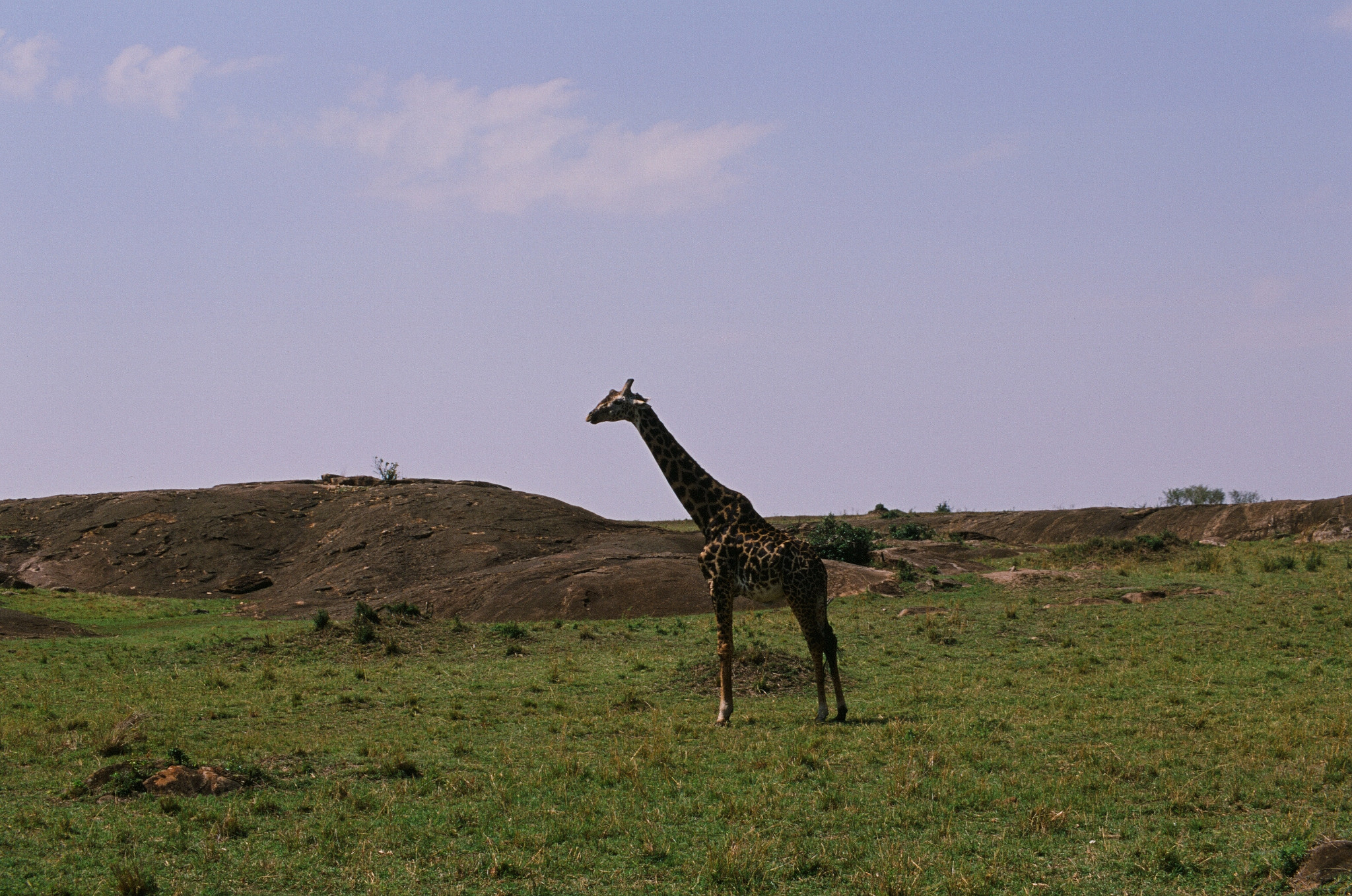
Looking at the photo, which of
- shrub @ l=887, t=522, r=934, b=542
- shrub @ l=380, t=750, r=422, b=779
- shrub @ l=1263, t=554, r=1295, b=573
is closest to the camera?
shrub @ l=380, t=750, r=422, b=779

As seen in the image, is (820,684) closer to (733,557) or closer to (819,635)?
(819,635)

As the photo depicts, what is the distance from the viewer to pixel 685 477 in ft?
53.7

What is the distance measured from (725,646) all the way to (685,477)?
2.50 meters

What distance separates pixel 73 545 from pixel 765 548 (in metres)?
38.9

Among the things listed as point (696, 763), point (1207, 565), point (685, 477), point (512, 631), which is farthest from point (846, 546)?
point (696, 763)

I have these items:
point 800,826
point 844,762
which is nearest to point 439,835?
point 800,826

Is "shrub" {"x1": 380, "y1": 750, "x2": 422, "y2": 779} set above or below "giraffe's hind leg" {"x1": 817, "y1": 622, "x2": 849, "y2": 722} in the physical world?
below

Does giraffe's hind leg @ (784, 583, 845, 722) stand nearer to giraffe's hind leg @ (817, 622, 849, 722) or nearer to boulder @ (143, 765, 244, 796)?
giraffe's hind leg @ (817, 622, 849, 722)

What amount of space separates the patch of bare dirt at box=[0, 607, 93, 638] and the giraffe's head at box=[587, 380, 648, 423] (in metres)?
16.9

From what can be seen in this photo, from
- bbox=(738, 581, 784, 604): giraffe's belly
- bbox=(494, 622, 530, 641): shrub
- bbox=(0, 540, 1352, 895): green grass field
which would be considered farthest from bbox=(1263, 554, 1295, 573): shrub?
bbox=(738, 581, 784, 604): giraffe's belly

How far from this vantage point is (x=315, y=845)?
9500 mm

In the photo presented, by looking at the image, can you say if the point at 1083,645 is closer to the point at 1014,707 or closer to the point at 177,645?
the point at 1014,707

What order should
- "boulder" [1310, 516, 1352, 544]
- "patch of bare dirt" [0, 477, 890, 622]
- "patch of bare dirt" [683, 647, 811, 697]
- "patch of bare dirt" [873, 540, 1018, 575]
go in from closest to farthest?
"patch of bare dirt" [683, 647, 811, 697], "patch of bare dirt" [0, 477, 890, 622], "patch of bare dirt" [873, 540, 1018, 575], "boulder" [1310, 516, 1352, 544]

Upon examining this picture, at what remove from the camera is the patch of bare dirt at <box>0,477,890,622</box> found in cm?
3150
